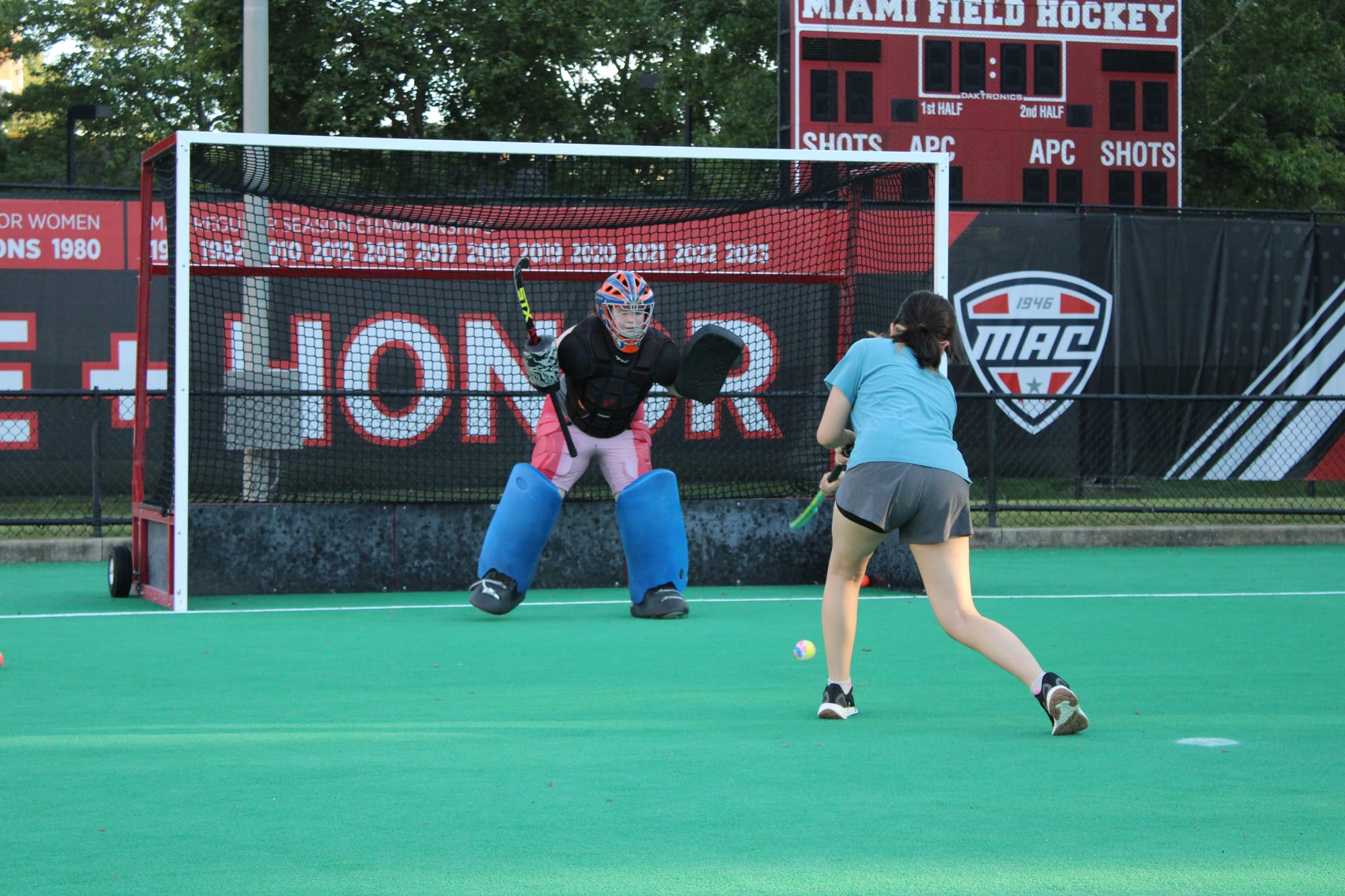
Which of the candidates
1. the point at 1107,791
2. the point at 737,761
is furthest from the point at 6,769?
the point at 1107,791

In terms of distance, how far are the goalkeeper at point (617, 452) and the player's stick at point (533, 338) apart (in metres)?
0.04

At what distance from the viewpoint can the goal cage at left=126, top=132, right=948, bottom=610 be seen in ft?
35.3

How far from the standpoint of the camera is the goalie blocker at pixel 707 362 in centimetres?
964

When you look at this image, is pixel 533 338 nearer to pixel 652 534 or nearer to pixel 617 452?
pixel 617 452


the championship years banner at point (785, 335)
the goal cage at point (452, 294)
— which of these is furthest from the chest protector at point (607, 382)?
the championship years banner at point (785, 335)

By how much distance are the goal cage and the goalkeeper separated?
0.70m

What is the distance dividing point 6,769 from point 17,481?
Result: 32.4 ft

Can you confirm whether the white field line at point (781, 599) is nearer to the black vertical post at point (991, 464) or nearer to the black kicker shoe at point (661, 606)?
the black kicker shoe at point (661, 606)

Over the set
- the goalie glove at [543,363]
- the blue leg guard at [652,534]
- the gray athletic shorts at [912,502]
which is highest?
the goalie glove at [543,363]

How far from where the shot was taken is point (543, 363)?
30.8ft

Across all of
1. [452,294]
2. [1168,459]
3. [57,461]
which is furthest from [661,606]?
[1168,459]

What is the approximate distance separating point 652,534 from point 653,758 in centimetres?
430

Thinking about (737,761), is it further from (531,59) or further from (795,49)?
(531,59)

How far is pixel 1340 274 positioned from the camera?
1656cm
